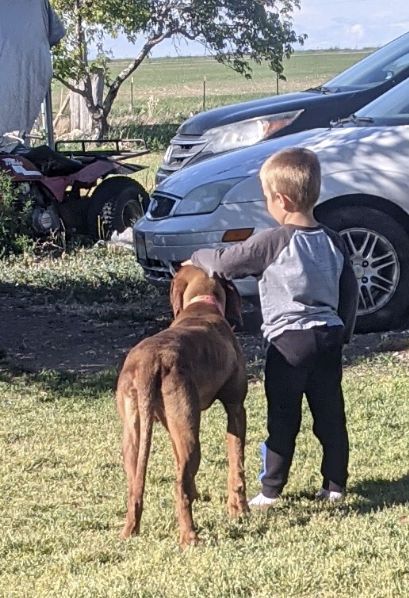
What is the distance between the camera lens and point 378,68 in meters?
10.8

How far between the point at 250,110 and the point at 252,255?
7058 mm

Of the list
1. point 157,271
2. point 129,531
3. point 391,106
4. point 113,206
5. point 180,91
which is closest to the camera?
point 129,531

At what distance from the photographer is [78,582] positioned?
3.57 m

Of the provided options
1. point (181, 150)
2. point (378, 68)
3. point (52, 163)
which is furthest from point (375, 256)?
point (52, 163)

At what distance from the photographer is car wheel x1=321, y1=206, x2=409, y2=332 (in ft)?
23.3

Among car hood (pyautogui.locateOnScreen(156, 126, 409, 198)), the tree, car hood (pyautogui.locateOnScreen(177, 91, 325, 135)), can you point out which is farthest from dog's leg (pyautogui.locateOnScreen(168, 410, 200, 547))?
the tree

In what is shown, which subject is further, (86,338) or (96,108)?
(96,108)

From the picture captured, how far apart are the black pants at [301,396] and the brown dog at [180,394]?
0.16 metres

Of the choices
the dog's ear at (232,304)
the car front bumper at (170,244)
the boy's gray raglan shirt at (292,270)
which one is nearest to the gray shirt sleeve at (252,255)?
the boy's gray raglan shirt at (292,270)

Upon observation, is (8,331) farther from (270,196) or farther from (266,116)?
(270,196)

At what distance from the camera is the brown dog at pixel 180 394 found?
384cm

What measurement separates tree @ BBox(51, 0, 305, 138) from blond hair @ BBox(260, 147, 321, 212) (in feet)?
62.0

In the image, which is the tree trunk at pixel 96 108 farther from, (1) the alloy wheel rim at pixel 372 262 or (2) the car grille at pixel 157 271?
(1) the alloy wheel rim at pixel 372 262

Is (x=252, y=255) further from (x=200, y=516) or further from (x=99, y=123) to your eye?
(x=99, y=123)
